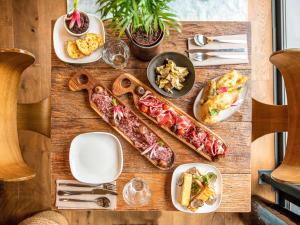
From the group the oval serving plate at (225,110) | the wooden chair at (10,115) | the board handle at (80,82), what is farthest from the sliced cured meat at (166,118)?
the wooden chair at (10,115)

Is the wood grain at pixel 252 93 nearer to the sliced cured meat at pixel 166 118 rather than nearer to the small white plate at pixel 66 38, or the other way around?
the small white plate at pixel 66 38

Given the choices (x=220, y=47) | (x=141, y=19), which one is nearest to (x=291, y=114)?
(x=220, y=47)

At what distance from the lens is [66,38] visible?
148cm

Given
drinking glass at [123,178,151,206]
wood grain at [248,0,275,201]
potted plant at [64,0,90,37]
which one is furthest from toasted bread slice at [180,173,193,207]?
wood grain at [248,0,275,201]

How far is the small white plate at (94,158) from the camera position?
4.89 feet

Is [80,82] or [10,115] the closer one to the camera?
[80,82]

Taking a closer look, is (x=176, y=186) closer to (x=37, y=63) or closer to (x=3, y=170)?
(x=3, y=170)

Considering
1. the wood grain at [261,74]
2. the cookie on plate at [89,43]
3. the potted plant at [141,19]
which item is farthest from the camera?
the wood grain at [261,74]

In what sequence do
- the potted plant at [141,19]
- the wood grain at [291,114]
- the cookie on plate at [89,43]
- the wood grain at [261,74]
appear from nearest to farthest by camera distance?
the potted plant at [141,19] → the wood grain at [291,114] → the cookie on plate at [89,43] → the wood grain at [261,74]

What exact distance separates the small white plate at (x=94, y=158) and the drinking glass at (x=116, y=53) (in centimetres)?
33

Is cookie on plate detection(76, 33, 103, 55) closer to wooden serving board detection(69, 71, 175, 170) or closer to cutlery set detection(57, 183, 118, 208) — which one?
wooden serving board detection(69, 71, 175, 170)

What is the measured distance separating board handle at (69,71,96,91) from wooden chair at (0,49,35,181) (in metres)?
0.20

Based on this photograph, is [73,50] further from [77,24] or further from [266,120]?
[266,120]

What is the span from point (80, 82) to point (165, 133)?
44cm
